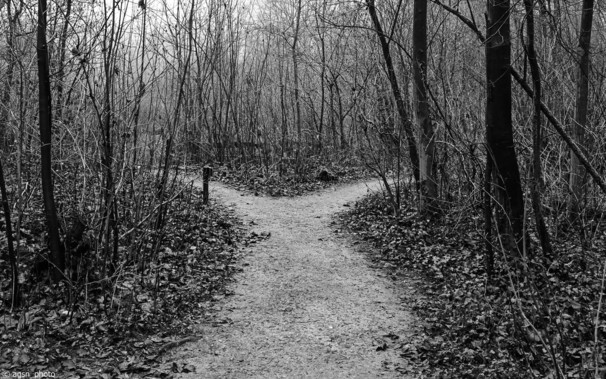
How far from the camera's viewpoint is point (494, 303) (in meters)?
5.75

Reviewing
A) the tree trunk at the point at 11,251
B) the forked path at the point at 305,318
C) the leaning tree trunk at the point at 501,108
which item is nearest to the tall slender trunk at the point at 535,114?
the leaning tree trunk at the point at 501,108

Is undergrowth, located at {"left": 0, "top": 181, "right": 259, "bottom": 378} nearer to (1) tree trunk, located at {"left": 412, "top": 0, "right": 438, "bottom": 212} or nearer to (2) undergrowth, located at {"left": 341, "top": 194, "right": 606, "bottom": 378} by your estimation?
(2) undergrowth, located at {"left": 341, "top": 194, "right": 606, "bottom": 378}

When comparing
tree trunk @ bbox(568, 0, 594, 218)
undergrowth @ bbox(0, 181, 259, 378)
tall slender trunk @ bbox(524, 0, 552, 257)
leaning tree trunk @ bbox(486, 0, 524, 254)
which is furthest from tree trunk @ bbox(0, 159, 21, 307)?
tree trunk @ bbox(568, 0, 594, 218)

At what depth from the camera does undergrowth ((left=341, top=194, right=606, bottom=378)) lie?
4348 mm

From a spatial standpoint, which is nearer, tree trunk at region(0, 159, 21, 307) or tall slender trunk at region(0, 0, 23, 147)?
tree trunk at region(0, 159, 21, 307)

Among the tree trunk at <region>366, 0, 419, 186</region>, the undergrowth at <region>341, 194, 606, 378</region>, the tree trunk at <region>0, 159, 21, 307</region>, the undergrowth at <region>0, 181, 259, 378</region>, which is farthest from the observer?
the tree trunk at <region>366, 0, 419, 186</region>

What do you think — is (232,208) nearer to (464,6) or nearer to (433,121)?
(433,121)

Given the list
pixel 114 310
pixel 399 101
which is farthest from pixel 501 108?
pixel 114 310

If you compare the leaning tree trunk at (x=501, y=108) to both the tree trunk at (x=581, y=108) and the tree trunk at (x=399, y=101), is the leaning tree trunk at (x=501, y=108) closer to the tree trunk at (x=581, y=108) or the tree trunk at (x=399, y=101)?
the tree trunk at (x=581, y=108)

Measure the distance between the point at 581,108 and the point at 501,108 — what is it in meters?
1.82

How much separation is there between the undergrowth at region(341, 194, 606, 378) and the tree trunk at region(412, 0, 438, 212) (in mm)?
435

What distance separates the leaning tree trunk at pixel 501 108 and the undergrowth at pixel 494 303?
1.88 ft

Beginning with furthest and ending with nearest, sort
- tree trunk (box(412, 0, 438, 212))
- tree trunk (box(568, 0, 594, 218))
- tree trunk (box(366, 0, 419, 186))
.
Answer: tree trunk (box(366, 0, 419, 186)) → tree trunk (box(412, 0, 438, 212)) → tree trunk (box(568, 0, 594, 218))

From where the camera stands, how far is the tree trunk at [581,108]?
7311 mm
